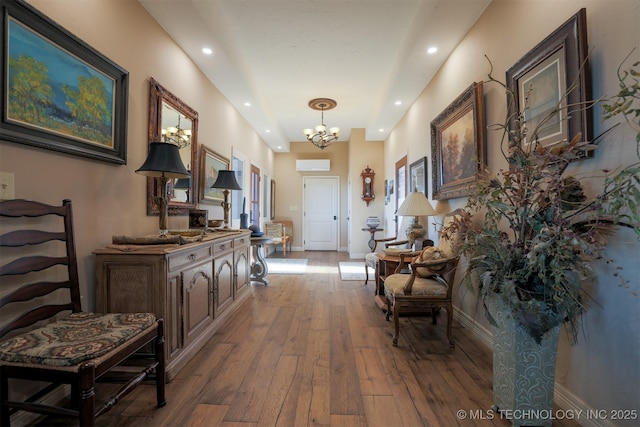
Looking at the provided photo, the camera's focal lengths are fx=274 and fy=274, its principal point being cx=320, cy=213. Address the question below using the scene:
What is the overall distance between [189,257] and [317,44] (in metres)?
2.79

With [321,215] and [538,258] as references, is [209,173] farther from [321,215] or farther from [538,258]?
[321,215]

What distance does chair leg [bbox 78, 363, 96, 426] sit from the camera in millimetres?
Answer: 1052

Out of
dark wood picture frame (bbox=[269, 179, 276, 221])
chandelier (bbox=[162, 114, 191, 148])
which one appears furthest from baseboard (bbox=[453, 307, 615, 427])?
dark wood picture frame (bbox=[269, 179, 276, 221])

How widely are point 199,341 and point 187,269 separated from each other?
62 centimetres

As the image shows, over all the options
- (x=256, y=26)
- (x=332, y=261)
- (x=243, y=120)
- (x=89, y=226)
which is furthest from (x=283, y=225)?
(x=89, y=226)

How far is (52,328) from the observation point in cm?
129

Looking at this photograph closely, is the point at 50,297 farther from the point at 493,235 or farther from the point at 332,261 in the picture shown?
the point at 332,261

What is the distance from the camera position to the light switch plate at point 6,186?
1294mm

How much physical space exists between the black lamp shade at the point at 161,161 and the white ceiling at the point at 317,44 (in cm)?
129

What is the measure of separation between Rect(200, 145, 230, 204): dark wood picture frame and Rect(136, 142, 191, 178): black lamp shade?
54.3 inches

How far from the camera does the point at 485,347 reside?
87.1 inches

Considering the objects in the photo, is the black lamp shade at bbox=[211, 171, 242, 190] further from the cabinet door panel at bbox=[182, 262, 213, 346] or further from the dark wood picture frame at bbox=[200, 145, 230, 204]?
the cabinet door panel at bbox=[182, 262, 213, 346]

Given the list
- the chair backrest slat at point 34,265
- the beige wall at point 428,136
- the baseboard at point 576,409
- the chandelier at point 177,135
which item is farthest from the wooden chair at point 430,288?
the chandelier at point 177,135

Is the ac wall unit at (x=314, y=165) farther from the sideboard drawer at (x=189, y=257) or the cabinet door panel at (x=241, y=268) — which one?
the sideboard drawer at (x=189, y=257)
